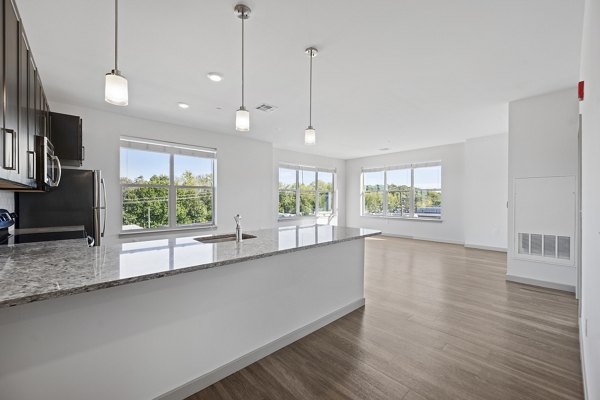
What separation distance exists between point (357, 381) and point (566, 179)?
3.91 m

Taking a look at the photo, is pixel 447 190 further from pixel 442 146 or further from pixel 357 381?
pixel 357 381

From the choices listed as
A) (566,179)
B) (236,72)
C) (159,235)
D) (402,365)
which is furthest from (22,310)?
(566,179)

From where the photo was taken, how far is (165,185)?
534cm

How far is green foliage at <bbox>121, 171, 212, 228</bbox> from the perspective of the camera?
4930 millimetres

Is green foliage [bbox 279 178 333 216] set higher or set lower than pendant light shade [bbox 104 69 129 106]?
lower

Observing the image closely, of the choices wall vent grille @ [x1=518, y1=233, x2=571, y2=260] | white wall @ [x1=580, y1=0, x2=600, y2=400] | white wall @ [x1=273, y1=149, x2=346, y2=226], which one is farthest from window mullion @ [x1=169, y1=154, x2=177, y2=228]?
wall vent grille @ [x1=518, y1=233, x2=571, y2=260]

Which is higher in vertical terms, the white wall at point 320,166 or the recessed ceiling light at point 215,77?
the recessed ceiling light at point 215,77

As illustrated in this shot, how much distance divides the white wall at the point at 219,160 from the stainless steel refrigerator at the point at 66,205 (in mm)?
1223

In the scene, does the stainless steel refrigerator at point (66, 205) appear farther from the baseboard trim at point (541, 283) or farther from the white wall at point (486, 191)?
the white wall at point (486, 191)

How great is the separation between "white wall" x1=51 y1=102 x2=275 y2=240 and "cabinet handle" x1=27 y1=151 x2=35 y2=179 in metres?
2.79

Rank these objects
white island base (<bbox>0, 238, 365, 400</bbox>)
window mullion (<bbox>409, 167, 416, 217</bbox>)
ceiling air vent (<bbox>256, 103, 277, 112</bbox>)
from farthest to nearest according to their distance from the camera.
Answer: window mullion (<bbox>409, 167, 416, 217</bbox>)
ceiling air vent (<bbox>256, 103, 277, 112</bbox>)
white island base (<bbox>0, 238, 365, 400</bbox>)

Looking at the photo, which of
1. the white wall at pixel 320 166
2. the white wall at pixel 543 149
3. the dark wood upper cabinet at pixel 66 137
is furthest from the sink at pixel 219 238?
the white wall at pixel 320 166

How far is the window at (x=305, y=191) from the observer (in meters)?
8.22

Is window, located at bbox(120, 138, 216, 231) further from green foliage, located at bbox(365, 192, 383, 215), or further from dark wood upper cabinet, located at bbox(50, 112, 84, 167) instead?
green foliage, located at bbox(365, 192, 383, 215)
